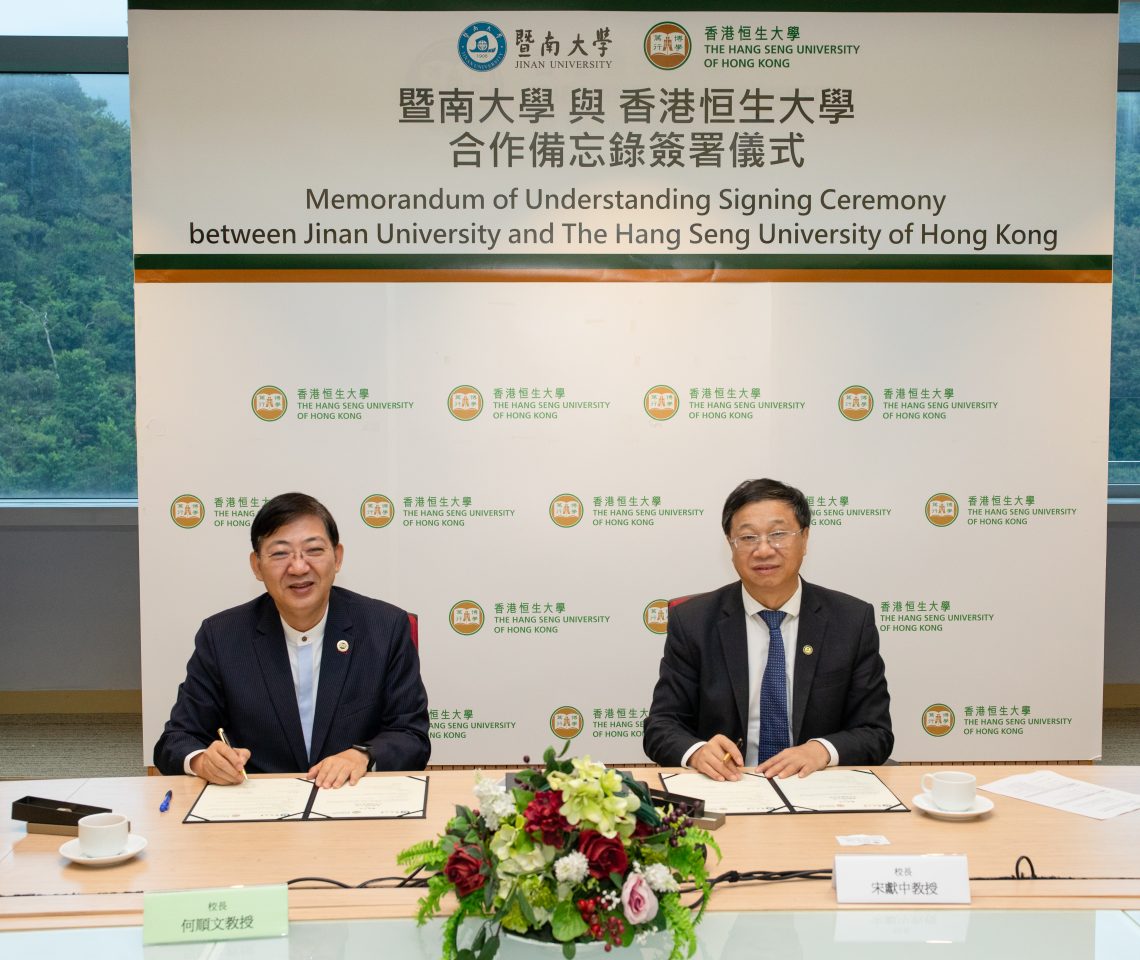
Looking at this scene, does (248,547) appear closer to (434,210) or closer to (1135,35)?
(434,210)

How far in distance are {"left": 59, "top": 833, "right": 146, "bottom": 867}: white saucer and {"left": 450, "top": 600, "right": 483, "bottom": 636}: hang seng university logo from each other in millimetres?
2316

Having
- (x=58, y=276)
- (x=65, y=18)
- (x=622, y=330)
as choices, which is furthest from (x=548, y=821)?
(x=65, y=18)

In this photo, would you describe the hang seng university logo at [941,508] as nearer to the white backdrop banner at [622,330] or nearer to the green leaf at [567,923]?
the white backdrop banner at [622,330]

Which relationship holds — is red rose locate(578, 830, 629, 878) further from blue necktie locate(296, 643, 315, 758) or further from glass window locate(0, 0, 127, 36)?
glass window locate(0, 0, 127, 36)

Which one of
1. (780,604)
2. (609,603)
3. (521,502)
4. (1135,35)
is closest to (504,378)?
(521,502)

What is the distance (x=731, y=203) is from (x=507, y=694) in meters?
2.12

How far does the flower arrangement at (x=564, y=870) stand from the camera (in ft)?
5.31

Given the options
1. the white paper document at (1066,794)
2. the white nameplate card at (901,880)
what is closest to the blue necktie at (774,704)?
the white paper document at (1066,794)

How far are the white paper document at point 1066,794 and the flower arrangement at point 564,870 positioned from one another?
1111 mm

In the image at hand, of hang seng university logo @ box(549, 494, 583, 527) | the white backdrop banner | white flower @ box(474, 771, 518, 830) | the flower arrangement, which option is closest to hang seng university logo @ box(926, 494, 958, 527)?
the white backdrop banner

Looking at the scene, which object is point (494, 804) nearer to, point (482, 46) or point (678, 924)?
point (678, 924)

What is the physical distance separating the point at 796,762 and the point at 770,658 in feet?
1.41

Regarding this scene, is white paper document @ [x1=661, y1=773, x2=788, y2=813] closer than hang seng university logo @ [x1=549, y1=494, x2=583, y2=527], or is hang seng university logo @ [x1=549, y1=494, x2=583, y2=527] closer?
white paper document @ [x1=661, y1=773, x2=788, y2=813]

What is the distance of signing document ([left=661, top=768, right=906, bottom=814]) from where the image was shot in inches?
94.2
